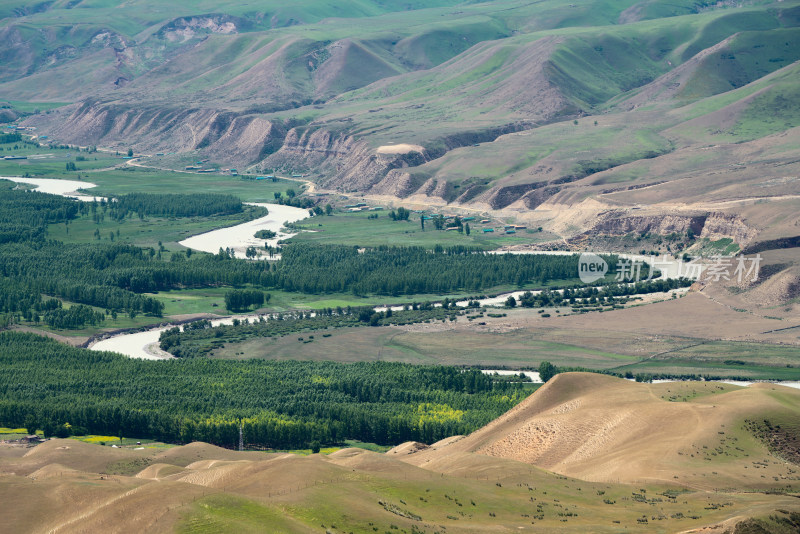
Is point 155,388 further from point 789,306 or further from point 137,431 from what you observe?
point 789,306

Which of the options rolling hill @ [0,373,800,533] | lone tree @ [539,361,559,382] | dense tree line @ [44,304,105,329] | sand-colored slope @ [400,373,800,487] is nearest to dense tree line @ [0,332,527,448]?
lone tree @ [539,361,559,382]

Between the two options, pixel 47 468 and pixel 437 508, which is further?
pixel 47 468

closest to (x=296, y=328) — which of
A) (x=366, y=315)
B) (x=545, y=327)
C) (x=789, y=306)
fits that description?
(x=366, y=315)

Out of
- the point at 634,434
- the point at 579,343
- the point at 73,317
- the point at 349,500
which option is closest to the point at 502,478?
the point at 634,434

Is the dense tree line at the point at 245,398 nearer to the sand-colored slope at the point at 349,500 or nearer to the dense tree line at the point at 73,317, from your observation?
the dense tree line at the point at 73,317

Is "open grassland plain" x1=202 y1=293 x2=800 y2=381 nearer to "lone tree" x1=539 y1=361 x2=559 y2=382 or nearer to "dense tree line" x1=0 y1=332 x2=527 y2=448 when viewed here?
"lone tree" x1=539 y1=361 x2=559 y2=382

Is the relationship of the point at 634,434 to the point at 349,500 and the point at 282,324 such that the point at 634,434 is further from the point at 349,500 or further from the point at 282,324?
the point at 282,324
